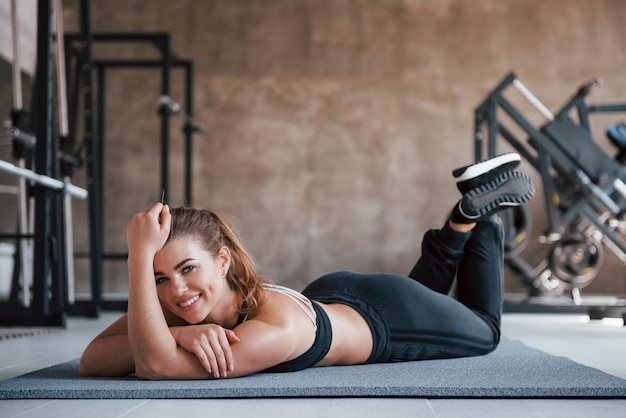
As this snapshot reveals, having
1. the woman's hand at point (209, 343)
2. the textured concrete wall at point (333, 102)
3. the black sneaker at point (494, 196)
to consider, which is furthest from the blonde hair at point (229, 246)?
the textured concrete wall at point (333, 102)

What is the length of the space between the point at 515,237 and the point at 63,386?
4.21 m

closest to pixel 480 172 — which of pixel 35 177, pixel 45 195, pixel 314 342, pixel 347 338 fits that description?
pixel 347 338

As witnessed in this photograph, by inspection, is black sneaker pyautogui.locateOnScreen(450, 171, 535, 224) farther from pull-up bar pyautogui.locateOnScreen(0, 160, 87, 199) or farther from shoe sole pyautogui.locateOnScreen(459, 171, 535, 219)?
pull-up bar pyautogui.locateOnScreen(0, 160, 87, 199)

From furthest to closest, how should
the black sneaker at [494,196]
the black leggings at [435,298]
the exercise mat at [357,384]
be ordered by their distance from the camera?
the black sneaker at [494,196] → the black leggings at [435,298] → the exercise mat at [357,384]

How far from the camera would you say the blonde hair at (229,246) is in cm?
150

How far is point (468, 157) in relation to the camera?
21.8 ft

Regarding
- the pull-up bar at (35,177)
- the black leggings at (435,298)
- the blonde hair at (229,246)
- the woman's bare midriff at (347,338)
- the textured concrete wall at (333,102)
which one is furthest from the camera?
the textured concrete wall at (333,102)

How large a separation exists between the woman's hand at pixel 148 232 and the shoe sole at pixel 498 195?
88 cm

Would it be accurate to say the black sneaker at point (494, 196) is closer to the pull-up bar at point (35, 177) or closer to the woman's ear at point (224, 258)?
the woman's ear at point (224, 258)

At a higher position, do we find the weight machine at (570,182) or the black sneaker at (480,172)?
the black sneaker at (480,172)

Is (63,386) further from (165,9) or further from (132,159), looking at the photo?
(165,9)

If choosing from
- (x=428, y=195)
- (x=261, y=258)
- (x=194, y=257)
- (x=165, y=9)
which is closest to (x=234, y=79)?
(x=165, y=9)

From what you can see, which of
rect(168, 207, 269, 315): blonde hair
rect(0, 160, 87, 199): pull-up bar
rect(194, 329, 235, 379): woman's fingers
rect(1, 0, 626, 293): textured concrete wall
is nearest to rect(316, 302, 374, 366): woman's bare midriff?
rect(168, 207, 269, 315): blonde hair

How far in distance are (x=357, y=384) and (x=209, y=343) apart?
305 millimetres
